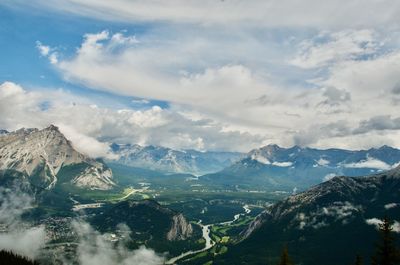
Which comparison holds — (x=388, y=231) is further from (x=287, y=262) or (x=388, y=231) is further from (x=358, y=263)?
(x=287, y=262)

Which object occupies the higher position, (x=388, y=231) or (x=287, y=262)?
(x=388, y=231)

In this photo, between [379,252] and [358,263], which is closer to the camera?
[379,252]

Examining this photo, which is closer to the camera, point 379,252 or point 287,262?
point 379,252

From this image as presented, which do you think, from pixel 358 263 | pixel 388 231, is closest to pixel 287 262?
pixel 358 263

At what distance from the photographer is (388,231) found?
78.1 metres

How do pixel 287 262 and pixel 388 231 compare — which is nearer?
pixel 388 231

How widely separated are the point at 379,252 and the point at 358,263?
12.5 metres

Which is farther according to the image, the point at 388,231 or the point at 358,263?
the point at 358,263

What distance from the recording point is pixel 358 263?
88.4 meters

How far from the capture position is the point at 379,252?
253 feet

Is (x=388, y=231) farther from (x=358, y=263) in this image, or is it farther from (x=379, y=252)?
(x=358, y=263)

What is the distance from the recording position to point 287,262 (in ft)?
286

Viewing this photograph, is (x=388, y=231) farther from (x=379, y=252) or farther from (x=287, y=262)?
(x=287, y=262)

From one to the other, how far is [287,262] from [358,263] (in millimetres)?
14319
